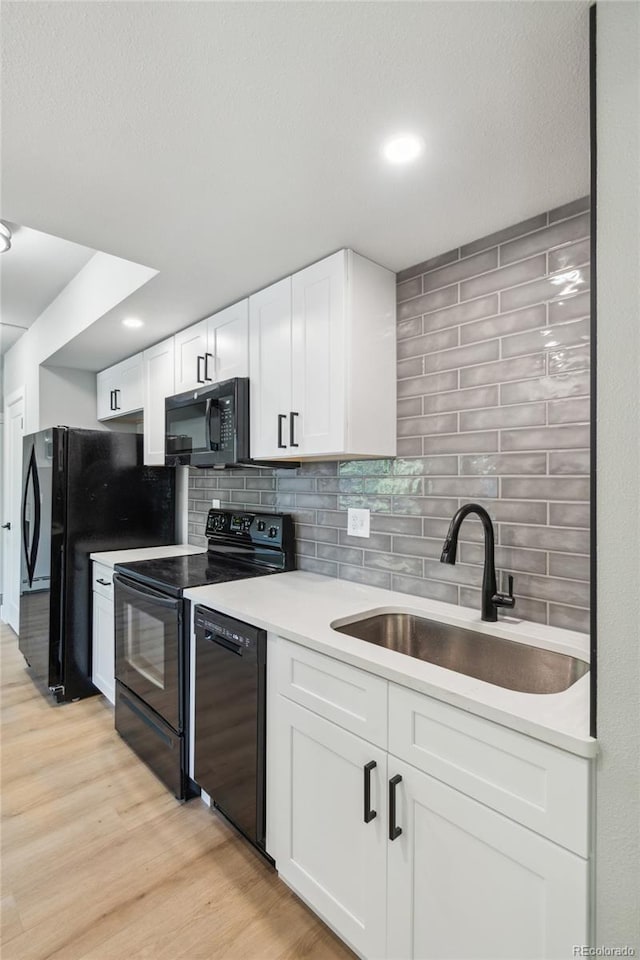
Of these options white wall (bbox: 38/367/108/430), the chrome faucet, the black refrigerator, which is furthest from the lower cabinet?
white wall (bbox: 38/367/108/430)

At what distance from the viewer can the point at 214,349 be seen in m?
2.46

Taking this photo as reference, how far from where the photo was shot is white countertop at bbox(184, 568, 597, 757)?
94 centimetres

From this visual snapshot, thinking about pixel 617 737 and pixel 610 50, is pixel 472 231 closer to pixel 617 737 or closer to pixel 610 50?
pixel 610 50

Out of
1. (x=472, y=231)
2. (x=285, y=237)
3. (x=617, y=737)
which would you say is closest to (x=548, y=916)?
(x=617, y=737)

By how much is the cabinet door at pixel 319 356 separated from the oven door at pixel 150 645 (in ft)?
2.98

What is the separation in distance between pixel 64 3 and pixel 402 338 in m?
1.39

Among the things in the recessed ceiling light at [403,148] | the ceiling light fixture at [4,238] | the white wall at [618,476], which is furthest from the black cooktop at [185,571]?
the ceiling light fixture at [4,238]

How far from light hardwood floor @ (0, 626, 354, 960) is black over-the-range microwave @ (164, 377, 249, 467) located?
151cm

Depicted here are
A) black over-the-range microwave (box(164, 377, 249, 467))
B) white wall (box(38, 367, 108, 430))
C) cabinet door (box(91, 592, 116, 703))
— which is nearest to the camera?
black over-the-range microwave (box(164, 377, 249, 467))

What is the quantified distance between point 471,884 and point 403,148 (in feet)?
5.83

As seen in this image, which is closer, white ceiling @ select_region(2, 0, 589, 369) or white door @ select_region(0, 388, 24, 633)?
white ceiling @ select_region(2, 0, 589, 369)

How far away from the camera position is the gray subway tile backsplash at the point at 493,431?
4.84ft

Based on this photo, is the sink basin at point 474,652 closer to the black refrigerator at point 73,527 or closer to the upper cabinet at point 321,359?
the upper cabinet at point 321,359

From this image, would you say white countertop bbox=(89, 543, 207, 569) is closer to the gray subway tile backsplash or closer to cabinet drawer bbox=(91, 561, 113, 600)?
cabinet drawer bbox=(91, 561, 113, 600)
